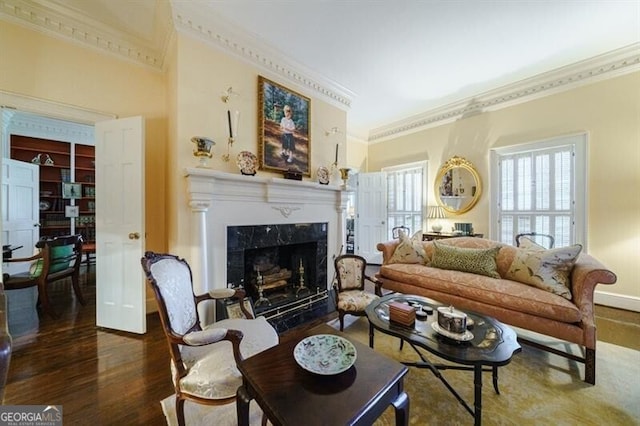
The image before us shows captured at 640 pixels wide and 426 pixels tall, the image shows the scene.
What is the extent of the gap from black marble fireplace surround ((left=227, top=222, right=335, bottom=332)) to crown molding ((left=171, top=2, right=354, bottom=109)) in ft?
6.51

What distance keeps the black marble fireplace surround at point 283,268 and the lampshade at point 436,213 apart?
8.09 ft

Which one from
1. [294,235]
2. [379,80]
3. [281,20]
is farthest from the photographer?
[379,80]

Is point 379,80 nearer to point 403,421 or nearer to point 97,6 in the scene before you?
point 97,6

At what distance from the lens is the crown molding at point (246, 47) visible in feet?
7.73

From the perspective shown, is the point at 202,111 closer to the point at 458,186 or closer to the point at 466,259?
the point at 466,259

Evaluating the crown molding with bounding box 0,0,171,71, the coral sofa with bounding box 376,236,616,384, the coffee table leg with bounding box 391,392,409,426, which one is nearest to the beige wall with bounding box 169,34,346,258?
the crown molding with bounding box 0,0,171,71

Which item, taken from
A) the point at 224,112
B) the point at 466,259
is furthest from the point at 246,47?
the point at 466,259

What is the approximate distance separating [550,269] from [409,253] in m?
1.44

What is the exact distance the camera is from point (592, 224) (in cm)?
333

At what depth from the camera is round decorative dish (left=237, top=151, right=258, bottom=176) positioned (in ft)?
8.87

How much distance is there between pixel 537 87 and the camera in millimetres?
3699

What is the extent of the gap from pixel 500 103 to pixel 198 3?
15.1 feet

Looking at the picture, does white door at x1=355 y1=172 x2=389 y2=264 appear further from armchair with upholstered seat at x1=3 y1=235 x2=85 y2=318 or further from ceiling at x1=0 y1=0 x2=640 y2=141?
armchair with upholstered seat at x1=3 y1=235 x2=85 y2=318

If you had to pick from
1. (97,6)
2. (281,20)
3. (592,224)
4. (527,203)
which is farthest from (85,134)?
(592,224)
